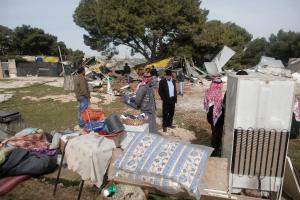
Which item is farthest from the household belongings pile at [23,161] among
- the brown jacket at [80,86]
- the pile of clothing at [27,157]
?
the brown jacket at [80,86]

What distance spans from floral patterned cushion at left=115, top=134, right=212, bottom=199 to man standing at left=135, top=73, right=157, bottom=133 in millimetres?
2410

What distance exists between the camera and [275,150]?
120 inches

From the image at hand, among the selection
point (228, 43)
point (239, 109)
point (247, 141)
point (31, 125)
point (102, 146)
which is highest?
point (228, 43)

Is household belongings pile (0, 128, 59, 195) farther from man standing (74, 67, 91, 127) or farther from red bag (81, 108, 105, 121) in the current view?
man standing (74, 67, 91, 127)

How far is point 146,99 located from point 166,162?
288 centimetres

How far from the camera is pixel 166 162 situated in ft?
10.4

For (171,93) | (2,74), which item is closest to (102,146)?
(171,93)

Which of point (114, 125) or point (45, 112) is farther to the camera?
point (45, 112)

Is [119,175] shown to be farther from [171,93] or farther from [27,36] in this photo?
[27,36]

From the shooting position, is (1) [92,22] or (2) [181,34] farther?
(1) [92,22]

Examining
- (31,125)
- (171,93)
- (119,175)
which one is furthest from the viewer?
(31,125)

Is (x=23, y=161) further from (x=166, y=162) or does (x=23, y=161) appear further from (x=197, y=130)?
(x=197, y=130)

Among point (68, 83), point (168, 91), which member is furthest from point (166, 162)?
point (68, 83)

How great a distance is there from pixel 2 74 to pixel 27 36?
20601 mm
